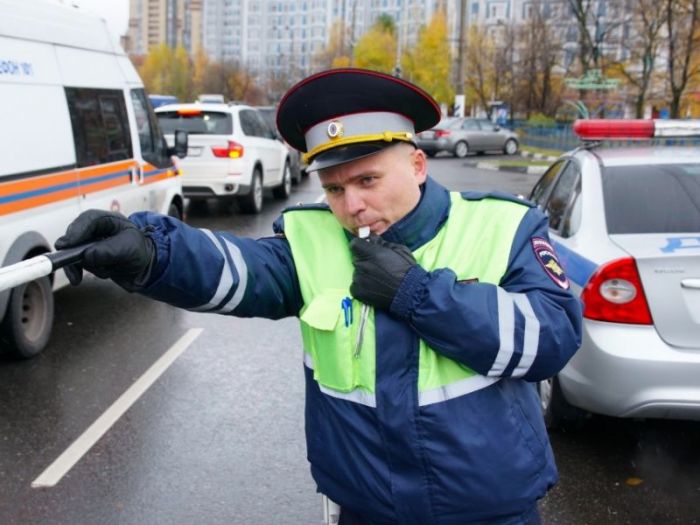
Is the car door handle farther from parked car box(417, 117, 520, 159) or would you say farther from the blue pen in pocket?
parked car box(417, 117, 520, 159)

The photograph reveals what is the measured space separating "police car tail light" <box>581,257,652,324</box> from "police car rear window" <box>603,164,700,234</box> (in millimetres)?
360

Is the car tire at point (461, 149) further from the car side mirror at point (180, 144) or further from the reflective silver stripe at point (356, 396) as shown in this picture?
the reflective silver stripe at point (356, 396)

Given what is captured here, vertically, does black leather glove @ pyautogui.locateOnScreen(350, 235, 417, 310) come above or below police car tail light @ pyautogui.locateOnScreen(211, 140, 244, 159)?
below

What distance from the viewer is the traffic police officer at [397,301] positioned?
177 centimetres

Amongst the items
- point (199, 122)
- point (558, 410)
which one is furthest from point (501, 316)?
point (199, 122)

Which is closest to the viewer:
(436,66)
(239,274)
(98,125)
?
(239,274)

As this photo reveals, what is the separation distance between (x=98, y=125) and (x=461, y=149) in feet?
77.9

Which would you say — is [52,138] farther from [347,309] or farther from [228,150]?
[228,150]

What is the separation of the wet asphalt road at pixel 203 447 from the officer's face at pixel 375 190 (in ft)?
6.75

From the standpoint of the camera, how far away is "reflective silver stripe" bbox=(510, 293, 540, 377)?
178 cm

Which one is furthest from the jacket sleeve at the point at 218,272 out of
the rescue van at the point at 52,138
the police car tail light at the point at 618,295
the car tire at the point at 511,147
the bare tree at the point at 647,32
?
the car tire at the point at 511,147

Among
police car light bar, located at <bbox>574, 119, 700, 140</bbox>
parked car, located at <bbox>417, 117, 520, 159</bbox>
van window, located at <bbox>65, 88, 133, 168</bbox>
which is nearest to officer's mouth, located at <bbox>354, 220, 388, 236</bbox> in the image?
police car light bar, located at <bbox>574, 119, 700, 140</bbox>

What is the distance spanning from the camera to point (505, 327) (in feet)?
5.76

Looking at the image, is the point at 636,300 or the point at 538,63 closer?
the point at 636,300
